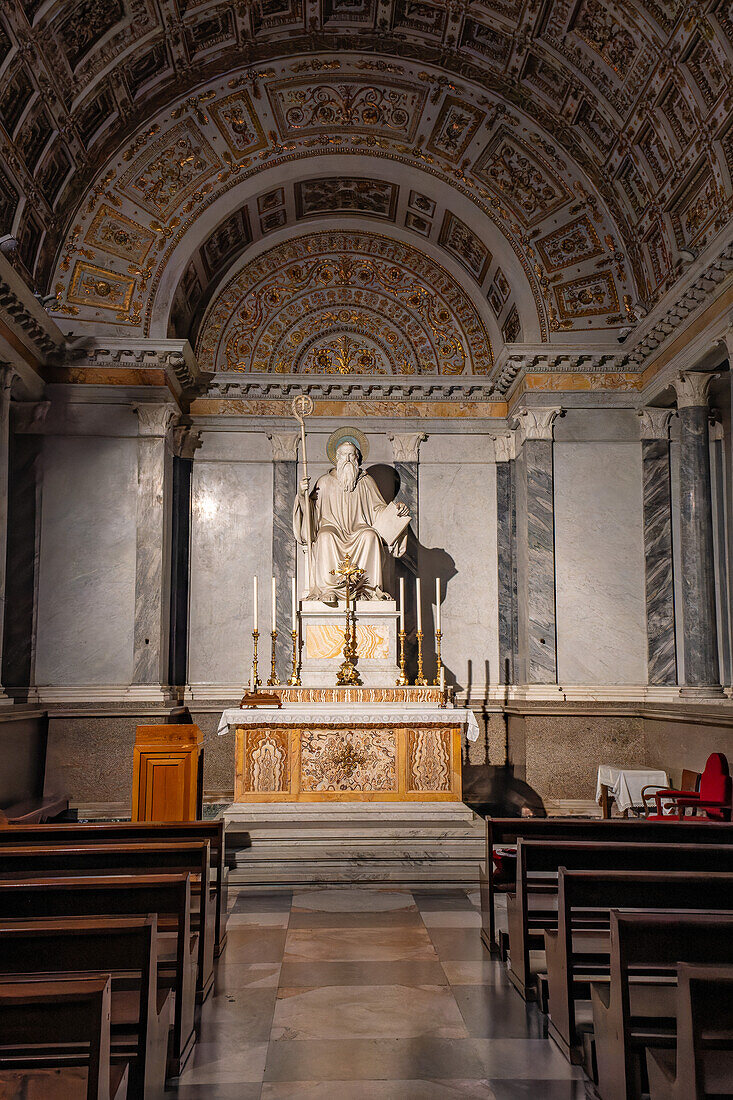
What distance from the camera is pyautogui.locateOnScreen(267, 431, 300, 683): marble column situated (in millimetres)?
14594

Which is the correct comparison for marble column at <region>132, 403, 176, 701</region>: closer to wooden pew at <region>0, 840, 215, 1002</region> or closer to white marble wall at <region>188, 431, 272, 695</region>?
white marble wall at <region>188, 431, 272, 695</region>

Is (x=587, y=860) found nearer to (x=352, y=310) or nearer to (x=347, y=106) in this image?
(x=347, y=106)

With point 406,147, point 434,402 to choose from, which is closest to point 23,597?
point 434,402

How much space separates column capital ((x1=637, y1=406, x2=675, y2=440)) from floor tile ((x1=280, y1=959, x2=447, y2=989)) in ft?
30.5

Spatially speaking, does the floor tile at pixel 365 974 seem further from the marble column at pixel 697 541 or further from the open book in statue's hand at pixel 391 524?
the open book in statue's hand at pixel 391 524

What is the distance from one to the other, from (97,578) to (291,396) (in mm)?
4246

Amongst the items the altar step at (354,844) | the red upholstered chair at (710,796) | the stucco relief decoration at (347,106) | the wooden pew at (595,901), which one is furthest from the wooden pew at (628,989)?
the stucco relief decoration at (347,106)

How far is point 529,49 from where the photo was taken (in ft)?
40.1

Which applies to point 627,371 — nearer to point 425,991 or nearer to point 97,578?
point 97,578

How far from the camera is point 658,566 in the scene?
13305 mm

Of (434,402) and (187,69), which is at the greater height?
(187,69)

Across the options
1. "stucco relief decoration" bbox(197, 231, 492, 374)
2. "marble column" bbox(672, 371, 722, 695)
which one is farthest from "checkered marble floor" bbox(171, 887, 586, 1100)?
"stucco relief decoration" bbox(197, 231, 492, 374)

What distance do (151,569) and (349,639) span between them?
2985mm

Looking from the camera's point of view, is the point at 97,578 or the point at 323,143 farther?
the point at 323,143
